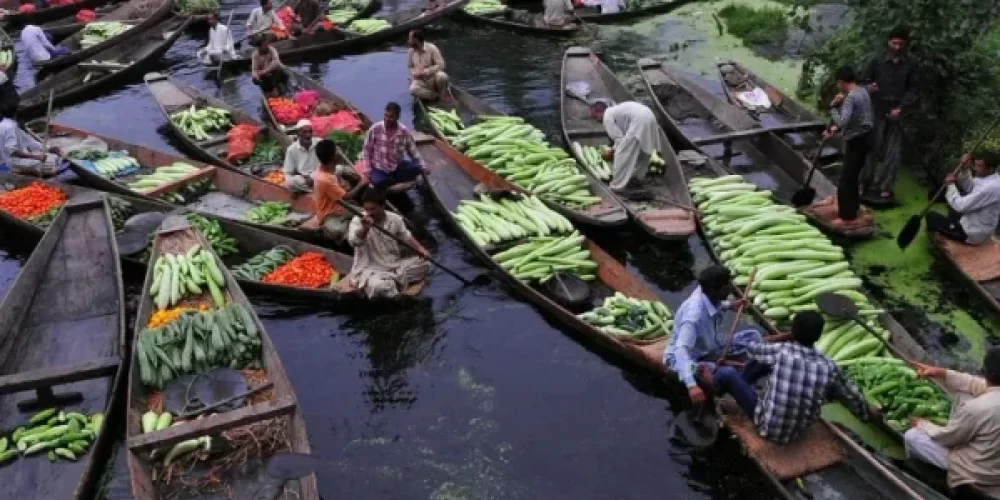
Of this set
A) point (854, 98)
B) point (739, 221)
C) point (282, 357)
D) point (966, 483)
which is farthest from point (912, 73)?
point (282, 357)

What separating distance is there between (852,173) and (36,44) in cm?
1796

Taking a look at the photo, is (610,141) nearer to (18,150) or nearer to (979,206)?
(979,206)

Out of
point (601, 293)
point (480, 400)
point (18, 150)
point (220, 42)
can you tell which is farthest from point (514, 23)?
point (480, 400)

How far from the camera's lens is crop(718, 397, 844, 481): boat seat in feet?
25.4

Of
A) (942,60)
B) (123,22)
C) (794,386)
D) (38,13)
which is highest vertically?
(942,60)

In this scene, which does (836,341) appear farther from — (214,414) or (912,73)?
(214,414)

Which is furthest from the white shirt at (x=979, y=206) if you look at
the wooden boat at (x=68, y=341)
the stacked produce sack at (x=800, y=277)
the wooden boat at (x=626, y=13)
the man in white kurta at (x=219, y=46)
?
the man in white kurta at (x=219, y=46)

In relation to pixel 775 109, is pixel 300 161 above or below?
above

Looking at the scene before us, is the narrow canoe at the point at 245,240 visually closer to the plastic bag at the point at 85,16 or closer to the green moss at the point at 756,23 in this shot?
the plastic bag at the point at 85,16

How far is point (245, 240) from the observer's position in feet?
40.4

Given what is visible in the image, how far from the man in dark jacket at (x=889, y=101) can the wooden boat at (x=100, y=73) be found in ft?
52.3

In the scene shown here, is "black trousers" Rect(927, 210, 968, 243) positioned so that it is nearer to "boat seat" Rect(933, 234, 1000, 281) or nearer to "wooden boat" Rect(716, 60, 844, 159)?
"boat seat" Rect(933, 234, 1000, 281)

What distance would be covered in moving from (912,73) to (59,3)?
77.1ft

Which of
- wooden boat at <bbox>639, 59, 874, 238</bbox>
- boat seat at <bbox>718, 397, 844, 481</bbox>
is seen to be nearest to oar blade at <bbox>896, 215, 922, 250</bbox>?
wooden boat at <bbox>639, 59, 874, 238</bbox>
